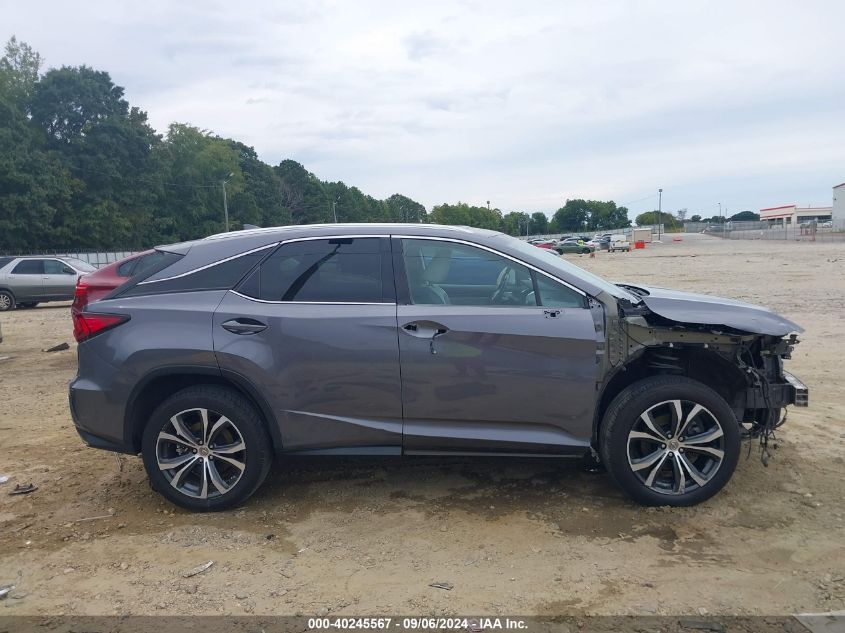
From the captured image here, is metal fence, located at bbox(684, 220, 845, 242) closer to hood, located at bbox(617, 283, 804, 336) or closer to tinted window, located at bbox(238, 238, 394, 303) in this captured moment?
hood, located at bbox(617, 283, 804, 336)

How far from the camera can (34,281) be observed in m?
18.5

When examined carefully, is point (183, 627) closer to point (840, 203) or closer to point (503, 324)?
point (503, 324)

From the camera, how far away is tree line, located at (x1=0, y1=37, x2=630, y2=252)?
47500mm

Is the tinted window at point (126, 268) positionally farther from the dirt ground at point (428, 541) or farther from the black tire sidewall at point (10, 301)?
the black tire sidewall at point (10, 301)

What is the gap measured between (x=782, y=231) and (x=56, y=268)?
283ft

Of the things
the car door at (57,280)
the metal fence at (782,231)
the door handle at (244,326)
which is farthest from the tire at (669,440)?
the metal fence at (782,231)

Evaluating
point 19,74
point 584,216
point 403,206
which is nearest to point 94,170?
point 19,74

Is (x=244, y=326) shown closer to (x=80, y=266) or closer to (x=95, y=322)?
(x=95, y=322)

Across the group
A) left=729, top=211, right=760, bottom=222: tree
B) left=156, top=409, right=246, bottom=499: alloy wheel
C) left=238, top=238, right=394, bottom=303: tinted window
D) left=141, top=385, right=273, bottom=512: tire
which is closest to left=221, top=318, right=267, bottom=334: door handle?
left=238, top=238, right=394, bottom=303: tinted window

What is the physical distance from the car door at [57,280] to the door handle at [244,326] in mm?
16820

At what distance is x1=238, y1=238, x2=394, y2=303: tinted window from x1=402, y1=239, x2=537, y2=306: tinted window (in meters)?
0.18

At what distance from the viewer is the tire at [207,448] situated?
416cm

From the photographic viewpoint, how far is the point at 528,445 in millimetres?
4074

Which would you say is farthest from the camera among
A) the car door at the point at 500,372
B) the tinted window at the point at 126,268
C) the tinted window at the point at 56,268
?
the tinted window at the point at 56,268
